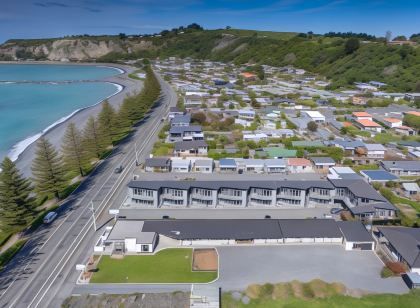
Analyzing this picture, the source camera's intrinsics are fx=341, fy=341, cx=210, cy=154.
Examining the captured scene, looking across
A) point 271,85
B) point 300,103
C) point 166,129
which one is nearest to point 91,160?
point 166,129

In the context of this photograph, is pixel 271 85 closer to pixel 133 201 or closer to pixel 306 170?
pixel 306 170

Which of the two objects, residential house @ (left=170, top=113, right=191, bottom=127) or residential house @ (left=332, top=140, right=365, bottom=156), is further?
residential house @ (left=170, top=113, right=191, bottom=127)

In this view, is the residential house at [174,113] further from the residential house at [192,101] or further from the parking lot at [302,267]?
the parking lot at [302,267]

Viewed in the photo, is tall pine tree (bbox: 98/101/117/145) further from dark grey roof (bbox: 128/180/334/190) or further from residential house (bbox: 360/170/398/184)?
residential house (bbox: 360/170/398/184)

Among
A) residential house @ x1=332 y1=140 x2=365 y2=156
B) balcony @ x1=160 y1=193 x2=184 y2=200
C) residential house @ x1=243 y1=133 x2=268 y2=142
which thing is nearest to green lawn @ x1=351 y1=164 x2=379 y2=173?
residential house @ x1=332 y1=140 x2=365 y2=156

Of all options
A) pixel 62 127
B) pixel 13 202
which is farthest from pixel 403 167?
pixel 62 127

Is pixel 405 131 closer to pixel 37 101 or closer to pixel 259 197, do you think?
pixel 259 197

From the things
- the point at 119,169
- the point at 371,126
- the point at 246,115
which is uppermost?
the point at 246,115
